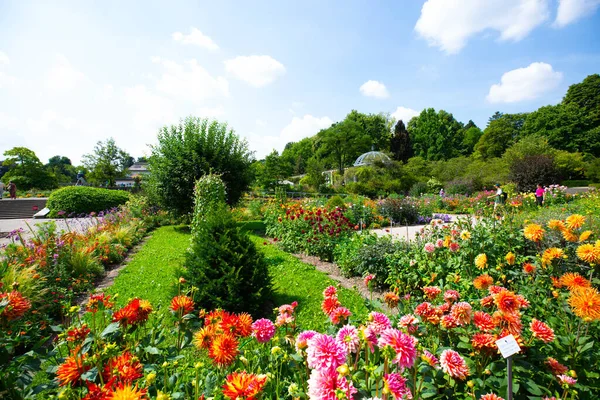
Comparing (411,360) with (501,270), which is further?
(501,270)

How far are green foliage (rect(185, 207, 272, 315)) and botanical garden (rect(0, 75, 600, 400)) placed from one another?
0.02 metres

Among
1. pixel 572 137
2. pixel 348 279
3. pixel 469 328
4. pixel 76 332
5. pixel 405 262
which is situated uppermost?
pixel 572 137

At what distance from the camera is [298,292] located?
4.68 metres

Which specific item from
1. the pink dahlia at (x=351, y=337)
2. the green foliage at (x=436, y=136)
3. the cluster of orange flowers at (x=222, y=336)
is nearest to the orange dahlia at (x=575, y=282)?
the pink dahlia at (x=351, y=337)

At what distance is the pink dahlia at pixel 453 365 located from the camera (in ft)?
3.63

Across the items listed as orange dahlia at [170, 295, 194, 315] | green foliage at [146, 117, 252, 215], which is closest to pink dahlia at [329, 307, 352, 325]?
orange dahlia at [170, 295, 194, 315]

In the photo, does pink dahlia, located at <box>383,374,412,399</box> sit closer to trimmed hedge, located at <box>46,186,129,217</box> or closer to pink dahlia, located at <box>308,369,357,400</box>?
pink dahlia, located at <box>308,369,357,400</box>

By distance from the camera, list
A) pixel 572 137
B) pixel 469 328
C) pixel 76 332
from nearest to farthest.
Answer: pixel 76 332
pixel 469 328
pixel 572 137

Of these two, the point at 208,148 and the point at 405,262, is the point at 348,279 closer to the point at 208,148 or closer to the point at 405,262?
the point at 405,262

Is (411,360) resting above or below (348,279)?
above

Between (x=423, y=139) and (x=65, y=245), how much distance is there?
50613mm

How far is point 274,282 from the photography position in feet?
16.7

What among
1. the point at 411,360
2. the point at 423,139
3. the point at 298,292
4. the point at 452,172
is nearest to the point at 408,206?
the point at 298,292

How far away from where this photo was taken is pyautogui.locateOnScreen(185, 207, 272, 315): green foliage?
3.50m
